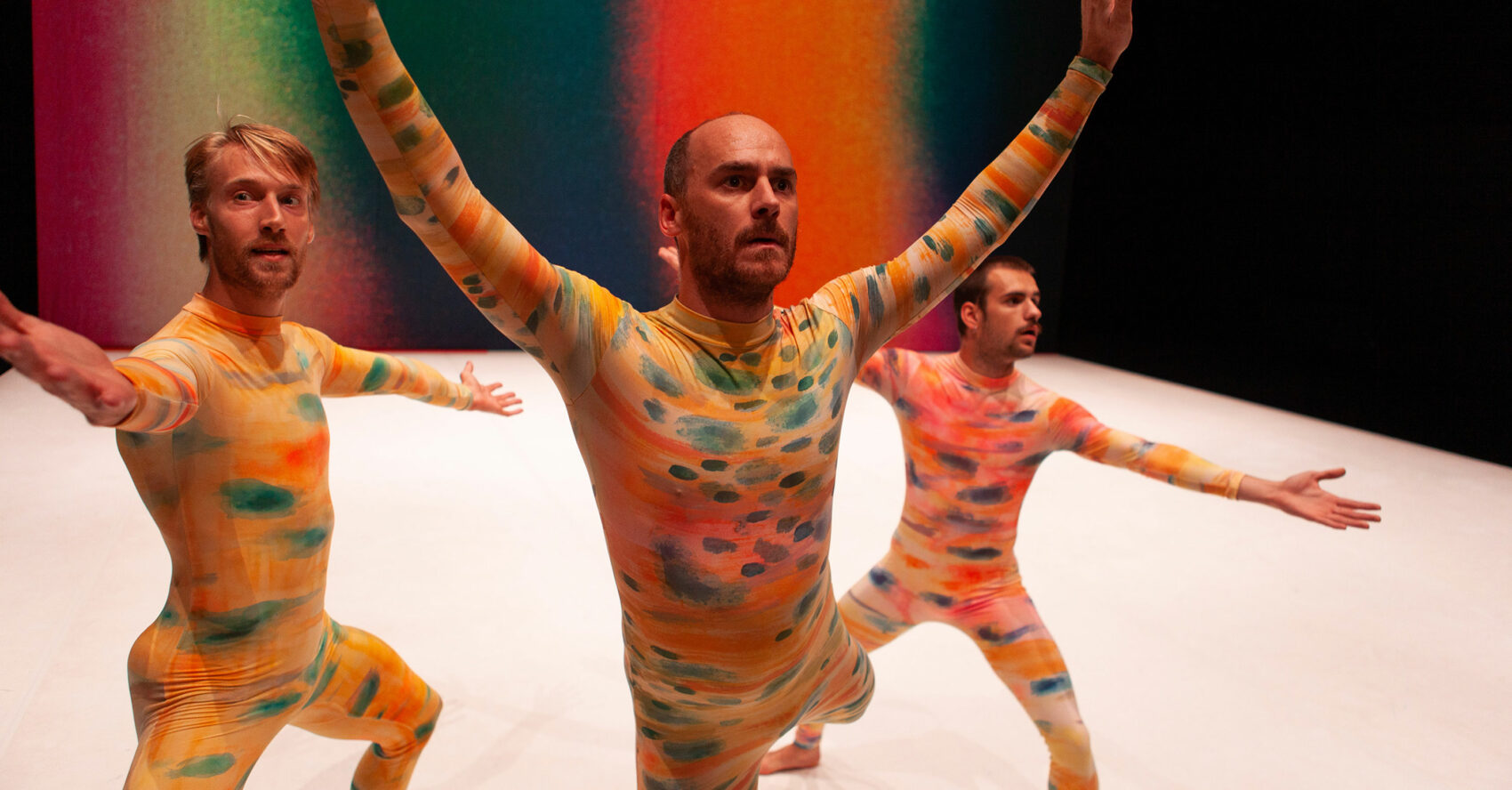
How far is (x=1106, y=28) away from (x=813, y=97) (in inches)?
290

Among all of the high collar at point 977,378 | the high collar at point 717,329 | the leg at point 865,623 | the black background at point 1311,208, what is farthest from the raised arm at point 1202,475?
the black background at point 1311,208

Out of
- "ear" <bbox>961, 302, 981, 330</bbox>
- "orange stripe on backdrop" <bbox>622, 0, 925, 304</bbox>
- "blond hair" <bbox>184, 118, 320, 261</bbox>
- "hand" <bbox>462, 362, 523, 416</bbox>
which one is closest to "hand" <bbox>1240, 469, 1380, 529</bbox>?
"ear" <bbox>961, 302, 981, 330</bbox>

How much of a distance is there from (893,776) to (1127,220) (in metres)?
7.85

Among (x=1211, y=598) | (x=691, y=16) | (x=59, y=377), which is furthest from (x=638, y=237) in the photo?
(x=59, y=377)

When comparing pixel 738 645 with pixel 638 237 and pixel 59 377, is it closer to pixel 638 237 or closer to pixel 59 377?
pixel 59 377

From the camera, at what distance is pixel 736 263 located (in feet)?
4.98

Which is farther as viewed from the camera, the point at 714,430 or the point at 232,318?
the point at 232,318

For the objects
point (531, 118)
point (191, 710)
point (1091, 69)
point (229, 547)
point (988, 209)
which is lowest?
point (191, 710)

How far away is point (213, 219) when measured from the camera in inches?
71.1

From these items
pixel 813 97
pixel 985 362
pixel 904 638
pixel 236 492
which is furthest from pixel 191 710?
pixel 813 97

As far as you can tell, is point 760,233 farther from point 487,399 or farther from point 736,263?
point 487,399

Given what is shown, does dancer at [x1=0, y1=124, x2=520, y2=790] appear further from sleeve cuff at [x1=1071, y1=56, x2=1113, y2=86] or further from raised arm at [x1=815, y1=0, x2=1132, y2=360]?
sleeve cuff at [x1=1071, y1=56, x2=1113, y2=86]

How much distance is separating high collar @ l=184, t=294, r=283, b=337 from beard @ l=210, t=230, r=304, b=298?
47 millimetres

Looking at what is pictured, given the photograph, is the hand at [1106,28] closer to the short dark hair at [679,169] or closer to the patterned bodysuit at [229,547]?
the short dark hair at [679,169]
